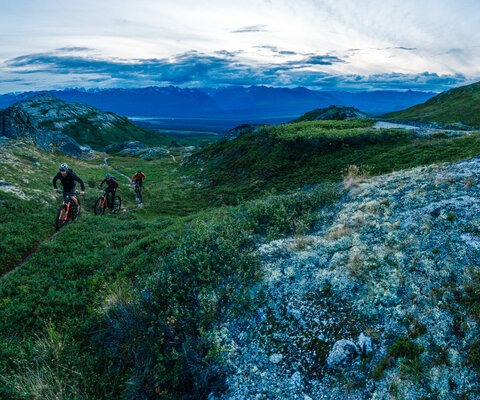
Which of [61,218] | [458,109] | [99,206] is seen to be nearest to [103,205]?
[99,206]

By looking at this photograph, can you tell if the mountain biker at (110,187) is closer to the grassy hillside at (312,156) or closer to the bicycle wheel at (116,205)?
the bicycle wheel at (116,205)

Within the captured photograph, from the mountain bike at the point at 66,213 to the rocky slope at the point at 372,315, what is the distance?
14.4m

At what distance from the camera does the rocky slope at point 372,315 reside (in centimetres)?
676

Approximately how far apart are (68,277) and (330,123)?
155 ft

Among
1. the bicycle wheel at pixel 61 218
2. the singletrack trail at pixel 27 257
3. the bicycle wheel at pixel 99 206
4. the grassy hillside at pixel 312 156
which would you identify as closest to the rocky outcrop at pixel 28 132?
the grassy hillside at pixel 312 156

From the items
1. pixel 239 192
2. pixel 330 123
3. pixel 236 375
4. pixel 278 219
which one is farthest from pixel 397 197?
pixel 330 123

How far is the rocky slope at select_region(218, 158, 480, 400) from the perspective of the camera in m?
6.76

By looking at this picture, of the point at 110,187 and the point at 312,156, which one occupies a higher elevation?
the point at 312,156

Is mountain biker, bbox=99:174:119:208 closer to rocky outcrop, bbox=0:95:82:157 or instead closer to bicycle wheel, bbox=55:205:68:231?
bicycle wheel, bbox=55:205:68:231

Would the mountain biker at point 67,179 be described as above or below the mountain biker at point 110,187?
above

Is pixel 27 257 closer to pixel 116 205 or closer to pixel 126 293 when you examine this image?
pixel 126 293

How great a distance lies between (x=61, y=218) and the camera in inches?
770

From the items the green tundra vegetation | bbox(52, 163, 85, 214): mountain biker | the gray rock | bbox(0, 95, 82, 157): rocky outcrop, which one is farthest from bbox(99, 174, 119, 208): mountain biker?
bbox(0, 95, 82, 157): rocky outcrop

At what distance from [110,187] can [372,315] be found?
22526mm
